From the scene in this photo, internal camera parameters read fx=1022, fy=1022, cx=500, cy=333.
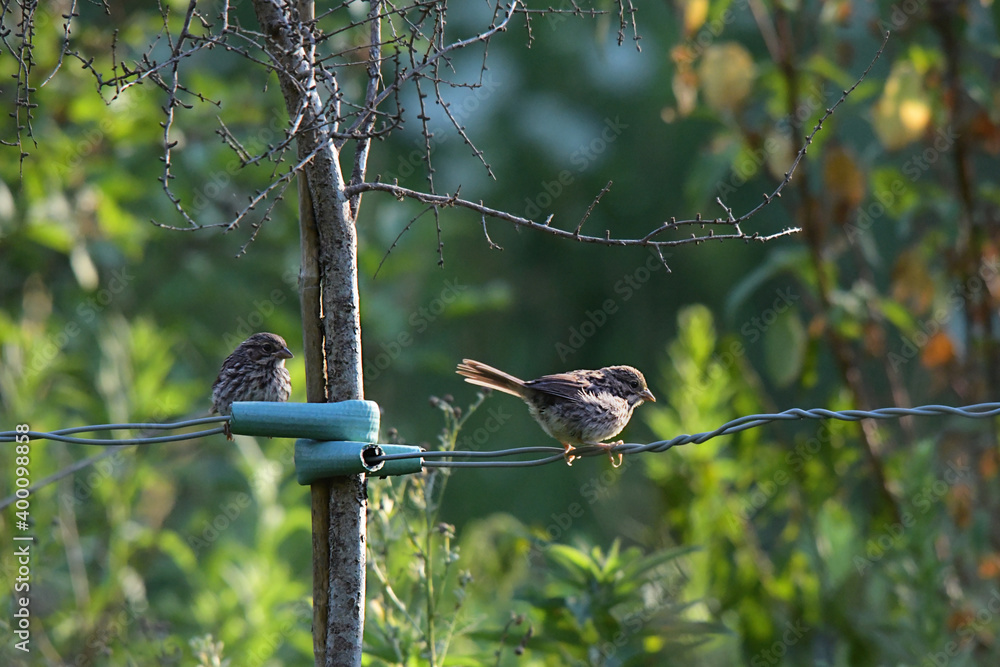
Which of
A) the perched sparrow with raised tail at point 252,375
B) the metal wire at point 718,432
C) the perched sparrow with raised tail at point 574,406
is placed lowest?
the metal wire at point 718,432

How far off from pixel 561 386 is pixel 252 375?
141 cm

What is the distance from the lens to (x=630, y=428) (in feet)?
27.4

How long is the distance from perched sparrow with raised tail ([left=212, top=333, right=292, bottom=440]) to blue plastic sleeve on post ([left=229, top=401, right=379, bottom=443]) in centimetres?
185

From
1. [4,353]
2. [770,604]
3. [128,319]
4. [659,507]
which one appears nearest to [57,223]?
[4,353]

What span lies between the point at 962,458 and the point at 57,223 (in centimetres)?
580

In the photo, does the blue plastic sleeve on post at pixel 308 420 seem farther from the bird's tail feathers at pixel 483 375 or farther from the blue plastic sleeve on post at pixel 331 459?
the bird's tail feathers at pixel 483 375

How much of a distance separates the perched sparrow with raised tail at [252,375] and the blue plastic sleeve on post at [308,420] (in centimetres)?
185

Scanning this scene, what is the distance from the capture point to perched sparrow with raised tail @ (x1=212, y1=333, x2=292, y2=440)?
462 cm

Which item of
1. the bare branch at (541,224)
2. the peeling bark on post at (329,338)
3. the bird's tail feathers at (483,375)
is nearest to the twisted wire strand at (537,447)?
the peeling bark on post at (329,338)

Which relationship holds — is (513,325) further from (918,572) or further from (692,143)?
(918,572)

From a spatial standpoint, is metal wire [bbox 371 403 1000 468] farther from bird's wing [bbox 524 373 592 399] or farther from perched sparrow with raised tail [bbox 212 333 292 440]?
perched sparrow with raised tail [bbox 212 333 292 440]

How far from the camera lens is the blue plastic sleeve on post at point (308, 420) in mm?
2719

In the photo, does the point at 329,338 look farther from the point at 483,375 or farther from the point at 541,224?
the point at 483,375

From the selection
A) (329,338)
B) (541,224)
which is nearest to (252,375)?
(329,338)
